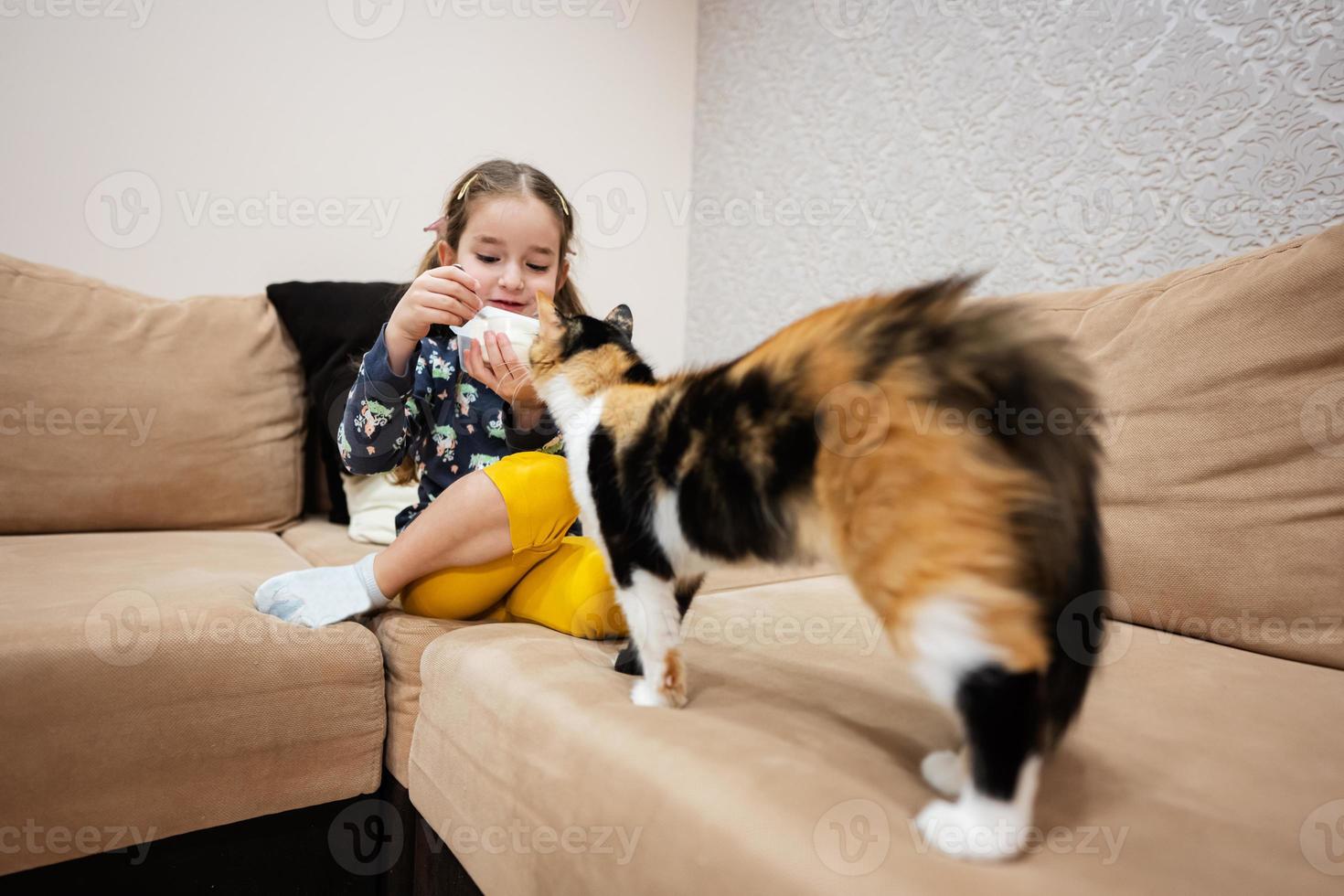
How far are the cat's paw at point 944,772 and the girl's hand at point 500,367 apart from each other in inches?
25.6

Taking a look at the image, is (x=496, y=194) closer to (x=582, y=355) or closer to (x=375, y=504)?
(x=582, y=355)

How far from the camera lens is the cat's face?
0.88 metres

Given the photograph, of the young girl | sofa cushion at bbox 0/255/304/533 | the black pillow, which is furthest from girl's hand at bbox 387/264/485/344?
sofa cushion at bbox 0/255/304/533

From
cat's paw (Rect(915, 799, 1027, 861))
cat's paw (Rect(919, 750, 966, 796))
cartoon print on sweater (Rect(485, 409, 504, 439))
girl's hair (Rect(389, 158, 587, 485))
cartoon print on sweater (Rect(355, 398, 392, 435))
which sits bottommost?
cat's paw (Rect(919, 750, 966, 796))

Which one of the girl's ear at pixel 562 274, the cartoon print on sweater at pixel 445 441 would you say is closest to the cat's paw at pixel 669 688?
the cartoon print on sweater at pixel 445 441

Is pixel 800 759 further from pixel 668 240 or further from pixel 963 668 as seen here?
pixel 668 240

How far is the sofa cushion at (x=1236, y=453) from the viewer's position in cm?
94

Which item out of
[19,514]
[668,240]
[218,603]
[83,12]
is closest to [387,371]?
[218,603]

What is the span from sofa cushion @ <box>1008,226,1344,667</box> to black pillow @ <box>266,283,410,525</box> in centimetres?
137

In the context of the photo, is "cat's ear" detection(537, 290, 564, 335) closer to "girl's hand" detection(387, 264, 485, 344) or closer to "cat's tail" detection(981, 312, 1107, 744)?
"girl's hand" detection(387, 264, 485, 344)

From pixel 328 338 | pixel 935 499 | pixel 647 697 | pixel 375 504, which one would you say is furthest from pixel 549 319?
pixel 328 338

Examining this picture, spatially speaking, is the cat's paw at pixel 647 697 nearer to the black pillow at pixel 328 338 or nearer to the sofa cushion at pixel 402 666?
the sofa cushion at pixel 402 666

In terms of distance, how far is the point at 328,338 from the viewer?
168cm

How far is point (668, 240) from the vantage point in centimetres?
257
